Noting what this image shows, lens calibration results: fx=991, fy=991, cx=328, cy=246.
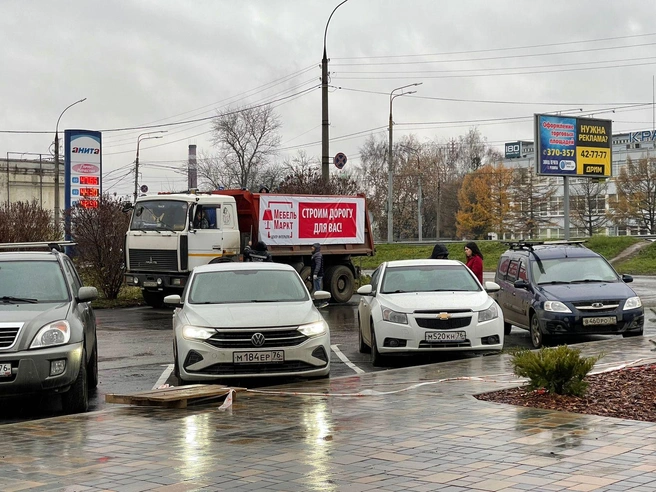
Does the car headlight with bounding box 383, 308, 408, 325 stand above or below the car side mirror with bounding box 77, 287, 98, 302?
below

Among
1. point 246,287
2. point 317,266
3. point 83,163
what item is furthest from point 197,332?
point 83,163

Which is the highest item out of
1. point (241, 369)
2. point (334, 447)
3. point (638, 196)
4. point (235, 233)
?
point (638, 196)

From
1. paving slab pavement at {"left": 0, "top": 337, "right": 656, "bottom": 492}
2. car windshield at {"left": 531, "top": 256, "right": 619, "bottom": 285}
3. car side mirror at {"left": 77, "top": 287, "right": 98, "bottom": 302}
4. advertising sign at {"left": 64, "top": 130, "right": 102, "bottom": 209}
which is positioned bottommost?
paving slab pavement at {"left": 0, "top": 337, "right": 656, "bottom": 492}

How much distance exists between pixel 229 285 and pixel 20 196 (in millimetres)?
79603

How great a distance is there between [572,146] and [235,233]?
21.7 metres

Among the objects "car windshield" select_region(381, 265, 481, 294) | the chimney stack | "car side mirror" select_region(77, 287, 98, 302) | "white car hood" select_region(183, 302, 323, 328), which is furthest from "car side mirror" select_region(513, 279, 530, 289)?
the chimney stack

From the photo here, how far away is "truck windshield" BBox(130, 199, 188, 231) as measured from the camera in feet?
78.9

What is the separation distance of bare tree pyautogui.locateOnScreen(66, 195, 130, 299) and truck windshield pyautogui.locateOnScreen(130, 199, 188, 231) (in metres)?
1.95

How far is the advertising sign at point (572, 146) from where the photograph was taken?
1609 inches

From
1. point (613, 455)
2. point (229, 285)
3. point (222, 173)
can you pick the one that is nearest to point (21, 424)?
point (229, 285)

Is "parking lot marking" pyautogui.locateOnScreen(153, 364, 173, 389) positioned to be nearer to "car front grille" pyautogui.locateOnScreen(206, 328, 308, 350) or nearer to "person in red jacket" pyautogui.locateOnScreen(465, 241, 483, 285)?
"car front grille" pyautogui.locateOnScreen(206, 328, 308, 350)

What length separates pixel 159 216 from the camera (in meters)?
24.4

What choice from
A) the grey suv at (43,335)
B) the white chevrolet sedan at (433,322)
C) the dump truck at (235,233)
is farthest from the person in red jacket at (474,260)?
the grey suv at (43,335)

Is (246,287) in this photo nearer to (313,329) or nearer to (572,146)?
(313,329)
